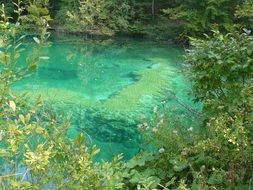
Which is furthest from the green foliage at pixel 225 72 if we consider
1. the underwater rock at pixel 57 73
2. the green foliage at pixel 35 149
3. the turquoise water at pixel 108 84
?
the underwater rock at pixel 57 73

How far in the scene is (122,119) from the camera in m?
8.58

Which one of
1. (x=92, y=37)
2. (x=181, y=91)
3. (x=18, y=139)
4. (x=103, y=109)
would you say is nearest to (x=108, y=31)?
(x=92, y=37)

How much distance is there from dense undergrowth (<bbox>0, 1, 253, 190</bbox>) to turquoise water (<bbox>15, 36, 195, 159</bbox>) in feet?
2.81

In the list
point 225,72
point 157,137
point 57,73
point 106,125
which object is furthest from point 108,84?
point 225,72

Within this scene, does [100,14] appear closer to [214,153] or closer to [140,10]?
[140,10]

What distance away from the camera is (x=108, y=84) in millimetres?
12484

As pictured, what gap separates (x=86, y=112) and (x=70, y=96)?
1.69 metres

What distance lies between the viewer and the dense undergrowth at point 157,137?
1.81 metres

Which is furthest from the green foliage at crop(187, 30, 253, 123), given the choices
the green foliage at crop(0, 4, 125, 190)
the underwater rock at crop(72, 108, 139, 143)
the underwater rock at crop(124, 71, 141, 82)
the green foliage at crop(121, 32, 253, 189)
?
the underwater rock at crop(124, 71, 141, 82)

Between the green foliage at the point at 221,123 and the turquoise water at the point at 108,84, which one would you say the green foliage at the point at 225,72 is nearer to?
the green foliage at the point at 221,123

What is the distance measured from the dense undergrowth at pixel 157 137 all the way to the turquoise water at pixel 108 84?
86cm

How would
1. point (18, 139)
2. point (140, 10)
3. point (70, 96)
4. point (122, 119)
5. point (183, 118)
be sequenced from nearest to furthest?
1. point (18, 139)
2. point (183, 118)
3. point (122, 119)
4. point (70, 96)
5. point (140, 10)

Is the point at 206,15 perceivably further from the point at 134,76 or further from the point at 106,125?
the point at 106,125

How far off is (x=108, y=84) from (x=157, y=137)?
8240 mm
